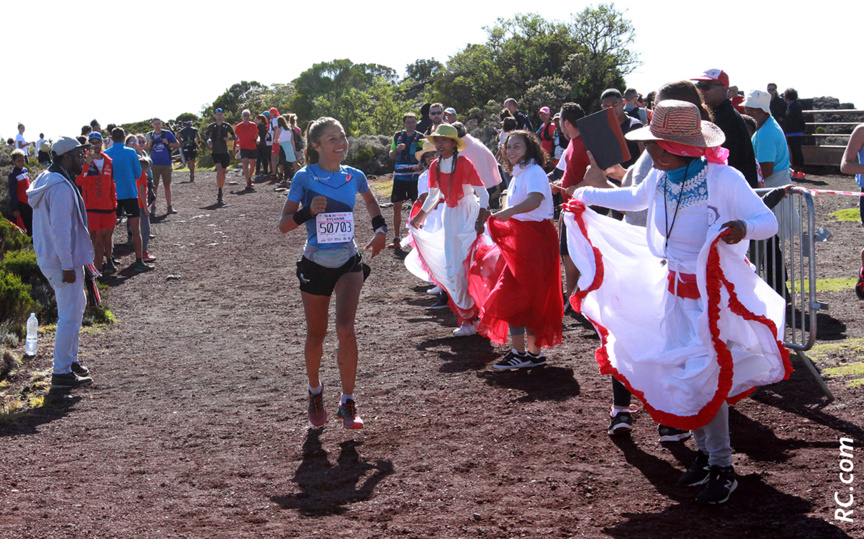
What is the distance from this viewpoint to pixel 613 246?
4.97m

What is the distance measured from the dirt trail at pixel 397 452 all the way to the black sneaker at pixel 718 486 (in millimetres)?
59

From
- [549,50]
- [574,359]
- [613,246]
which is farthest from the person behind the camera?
[549,50]

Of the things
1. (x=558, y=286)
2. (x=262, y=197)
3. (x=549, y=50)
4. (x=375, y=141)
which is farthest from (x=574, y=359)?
(x=549, y=50)

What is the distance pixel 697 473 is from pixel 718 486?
0.28m

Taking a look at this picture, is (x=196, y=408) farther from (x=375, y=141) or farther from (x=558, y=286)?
(x=375, y=141)

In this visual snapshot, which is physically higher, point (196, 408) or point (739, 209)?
point (739, 209)

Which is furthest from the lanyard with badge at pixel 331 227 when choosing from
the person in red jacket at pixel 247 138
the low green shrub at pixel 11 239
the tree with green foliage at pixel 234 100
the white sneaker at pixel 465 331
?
the tree with green foliage at pixel 234 100

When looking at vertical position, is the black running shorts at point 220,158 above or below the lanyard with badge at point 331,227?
above

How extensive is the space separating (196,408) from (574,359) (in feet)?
10.6

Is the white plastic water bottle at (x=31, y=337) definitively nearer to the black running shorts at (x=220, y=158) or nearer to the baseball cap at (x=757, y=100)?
the baseball cap at (x=757, y=100)

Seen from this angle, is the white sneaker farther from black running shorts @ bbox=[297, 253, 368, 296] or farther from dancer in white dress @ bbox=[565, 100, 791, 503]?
dancer in white dress @ bbox=[565, 100, 791, 503]

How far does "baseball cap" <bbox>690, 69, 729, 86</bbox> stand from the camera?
19.3ft

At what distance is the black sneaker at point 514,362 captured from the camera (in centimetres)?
705

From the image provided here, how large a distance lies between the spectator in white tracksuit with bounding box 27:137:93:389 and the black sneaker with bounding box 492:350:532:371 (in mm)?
3709
